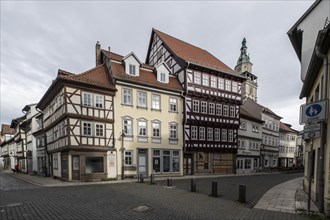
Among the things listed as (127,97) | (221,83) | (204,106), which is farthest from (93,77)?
(221,83)

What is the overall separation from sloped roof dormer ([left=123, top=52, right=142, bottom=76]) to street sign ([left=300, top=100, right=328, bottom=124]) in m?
17.1

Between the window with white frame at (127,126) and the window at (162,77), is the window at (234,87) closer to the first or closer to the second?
the window at (162,77)

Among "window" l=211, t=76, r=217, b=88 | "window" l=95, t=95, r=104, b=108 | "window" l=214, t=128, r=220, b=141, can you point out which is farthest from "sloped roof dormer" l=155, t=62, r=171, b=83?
"window" l=214, t=128, r=220, b=141

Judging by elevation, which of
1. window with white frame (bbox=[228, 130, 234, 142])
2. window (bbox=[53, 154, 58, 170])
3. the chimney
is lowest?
window (bbox=[53, 154, 58, 170])

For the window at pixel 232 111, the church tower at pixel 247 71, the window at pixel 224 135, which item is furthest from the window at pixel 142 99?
the church tower at pixel 247 71

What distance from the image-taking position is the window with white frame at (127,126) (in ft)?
67.8

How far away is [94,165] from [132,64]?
10459mm

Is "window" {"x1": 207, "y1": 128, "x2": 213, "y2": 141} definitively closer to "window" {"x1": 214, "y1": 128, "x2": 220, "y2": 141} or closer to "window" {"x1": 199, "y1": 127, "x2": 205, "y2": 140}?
"window" {"x1": 214, "y1": 128, "x2": 220, "y2": 141}

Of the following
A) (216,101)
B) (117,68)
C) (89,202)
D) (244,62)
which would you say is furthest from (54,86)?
(244,62)

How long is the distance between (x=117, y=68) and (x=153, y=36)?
1086 centimetres

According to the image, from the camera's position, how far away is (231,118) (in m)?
27.4

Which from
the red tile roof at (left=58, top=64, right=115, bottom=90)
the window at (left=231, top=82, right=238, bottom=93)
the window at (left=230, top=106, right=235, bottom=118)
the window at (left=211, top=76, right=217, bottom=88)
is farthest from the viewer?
the window at (left=231, top=82, right=238, bottom=93)

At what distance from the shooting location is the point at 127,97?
69.0ft

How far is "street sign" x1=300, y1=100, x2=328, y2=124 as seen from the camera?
21.0 feet
